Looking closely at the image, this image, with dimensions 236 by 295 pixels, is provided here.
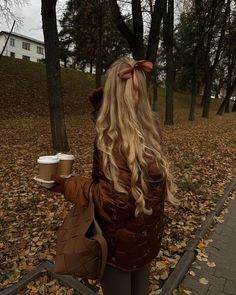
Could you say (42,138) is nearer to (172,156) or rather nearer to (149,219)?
(172,156)

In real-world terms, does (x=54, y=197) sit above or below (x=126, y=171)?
below

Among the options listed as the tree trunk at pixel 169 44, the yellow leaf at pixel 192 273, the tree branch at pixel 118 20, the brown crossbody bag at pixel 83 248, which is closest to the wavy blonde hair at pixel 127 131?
the brown crossbody bag at pixel 83 248

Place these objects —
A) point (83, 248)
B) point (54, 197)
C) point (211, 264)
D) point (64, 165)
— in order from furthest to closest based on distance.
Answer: point (54, 197) → point (211, 264) → point (64, 165) → point (83, 248)

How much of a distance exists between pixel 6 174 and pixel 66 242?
6.13 m

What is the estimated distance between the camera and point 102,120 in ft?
6.47

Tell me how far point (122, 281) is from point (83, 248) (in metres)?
0.51

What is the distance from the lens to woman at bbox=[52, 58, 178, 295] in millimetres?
1870

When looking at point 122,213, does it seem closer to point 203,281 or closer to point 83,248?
point 83,248

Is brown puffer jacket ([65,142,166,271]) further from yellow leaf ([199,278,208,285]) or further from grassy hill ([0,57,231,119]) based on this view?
grassy hill ([0,57,231,119])

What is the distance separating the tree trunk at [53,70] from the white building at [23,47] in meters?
63.9

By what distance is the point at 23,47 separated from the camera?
2906 inches

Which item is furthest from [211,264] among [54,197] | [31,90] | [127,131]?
→ [31,90]

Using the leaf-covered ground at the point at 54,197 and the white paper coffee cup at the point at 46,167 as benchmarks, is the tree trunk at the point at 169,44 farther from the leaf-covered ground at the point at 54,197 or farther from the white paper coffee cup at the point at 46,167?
the white paper coffee cup at the point at 46,167

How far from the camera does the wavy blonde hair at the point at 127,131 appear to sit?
1.86 m
